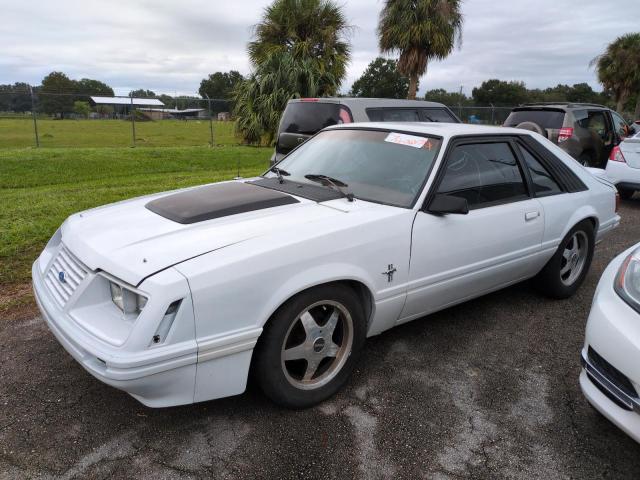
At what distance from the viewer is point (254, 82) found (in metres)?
16.8

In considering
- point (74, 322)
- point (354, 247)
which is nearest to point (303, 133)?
point (354, 247)

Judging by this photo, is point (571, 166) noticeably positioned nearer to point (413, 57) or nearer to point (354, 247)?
point (354, 247)

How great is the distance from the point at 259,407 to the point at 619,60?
35808mm

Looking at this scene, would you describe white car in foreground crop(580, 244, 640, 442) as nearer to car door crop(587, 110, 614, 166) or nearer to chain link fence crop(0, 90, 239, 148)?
car door crop(587, 110, 614, 166)

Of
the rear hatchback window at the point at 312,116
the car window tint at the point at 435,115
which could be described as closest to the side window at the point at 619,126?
the car window tint at the point at 435,115

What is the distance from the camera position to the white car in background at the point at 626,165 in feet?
27.4

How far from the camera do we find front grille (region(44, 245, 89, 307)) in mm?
2557

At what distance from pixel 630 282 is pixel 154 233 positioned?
2.40 meters

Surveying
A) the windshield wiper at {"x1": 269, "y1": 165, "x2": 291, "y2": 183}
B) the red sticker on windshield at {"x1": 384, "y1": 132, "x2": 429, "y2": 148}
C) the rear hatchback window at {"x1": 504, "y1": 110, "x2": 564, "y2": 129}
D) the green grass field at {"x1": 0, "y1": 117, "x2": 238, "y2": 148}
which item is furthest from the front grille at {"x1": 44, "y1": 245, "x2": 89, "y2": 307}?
the green grass field at {"x1": 0, "y1": 117, "x2": 238, "y2": 148}

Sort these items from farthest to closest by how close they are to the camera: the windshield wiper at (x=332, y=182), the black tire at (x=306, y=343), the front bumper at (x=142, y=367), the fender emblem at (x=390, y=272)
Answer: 1. the windshield wiper at (x=332, y=182)
2. the fender emblem at (x=390, y=272)
3. the black tire at (x=306, y=343)
4. the front bumper at (x=142, y=367)

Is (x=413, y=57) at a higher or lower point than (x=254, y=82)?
higher

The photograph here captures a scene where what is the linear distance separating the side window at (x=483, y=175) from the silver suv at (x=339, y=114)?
2.98 meters

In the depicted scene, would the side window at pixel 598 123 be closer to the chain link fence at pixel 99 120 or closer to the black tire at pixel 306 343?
the black tire at pixel 306 343

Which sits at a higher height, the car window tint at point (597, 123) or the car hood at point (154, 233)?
the car window tint at point (597, 123)
